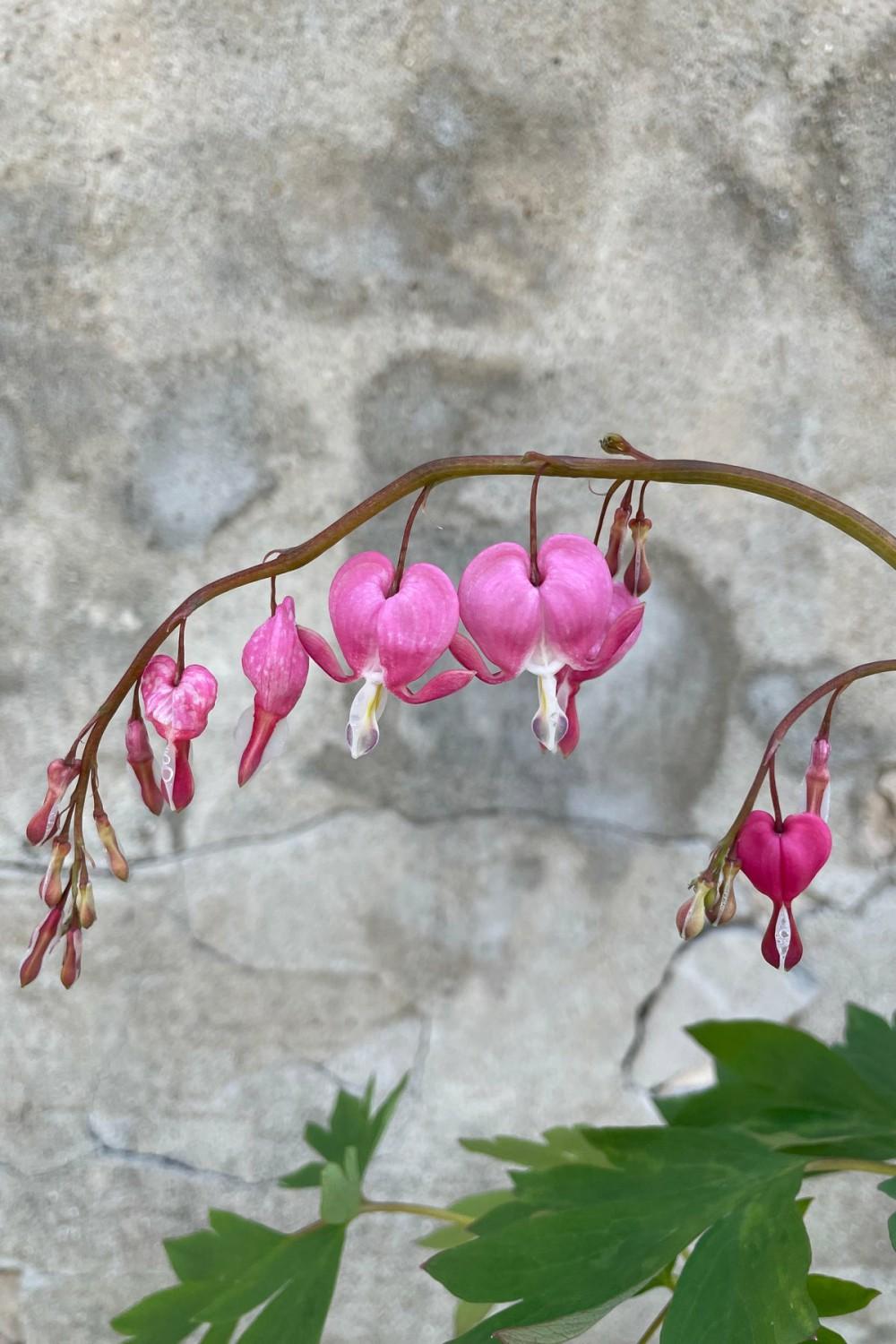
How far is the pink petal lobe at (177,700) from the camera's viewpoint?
58 cm

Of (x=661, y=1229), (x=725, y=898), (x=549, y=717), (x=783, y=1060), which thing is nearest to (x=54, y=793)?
(x=549, y=717)

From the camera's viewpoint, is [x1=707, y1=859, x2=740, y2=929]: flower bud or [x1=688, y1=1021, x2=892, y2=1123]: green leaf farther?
[x1=688, y1=1021, x2=892, y2=1123]: green leaf

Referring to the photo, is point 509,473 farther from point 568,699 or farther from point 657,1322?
point 657,1322

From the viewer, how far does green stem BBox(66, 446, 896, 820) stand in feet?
1.89

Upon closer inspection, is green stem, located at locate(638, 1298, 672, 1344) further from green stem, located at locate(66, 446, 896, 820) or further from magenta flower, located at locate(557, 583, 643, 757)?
green stem, located at locate(66, 446, 896, 820)

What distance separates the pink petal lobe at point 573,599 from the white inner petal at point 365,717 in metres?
0.10

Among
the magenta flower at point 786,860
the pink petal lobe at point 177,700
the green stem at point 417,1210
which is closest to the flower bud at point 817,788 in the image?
the magenta flower at point 786,860

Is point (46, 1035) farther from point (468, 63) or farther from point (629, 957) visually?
point (468, 63)

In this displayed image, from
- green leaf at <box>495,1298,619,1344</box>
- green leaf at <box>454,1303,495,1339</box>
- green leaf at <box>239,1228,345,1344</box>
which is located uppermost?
green leaf at <box>495,1298,619,1344</box>

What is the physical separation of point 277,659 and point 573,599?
0.52 feet

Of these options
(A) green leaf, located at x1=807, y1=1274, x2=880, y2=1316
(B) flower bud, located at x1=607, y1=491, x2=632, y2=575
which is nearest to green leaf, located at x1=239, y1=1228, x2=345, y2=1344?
(A) green leaf, located at x1=807, y1=1274, x2=880, y2=1316

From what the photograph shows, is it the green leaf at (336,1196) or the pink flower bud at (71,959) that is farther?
the green leaf at (336,1196)

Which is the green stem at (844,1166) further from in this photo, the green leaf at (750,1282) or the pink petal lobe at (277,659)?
the pink petal lobe at (277,659)

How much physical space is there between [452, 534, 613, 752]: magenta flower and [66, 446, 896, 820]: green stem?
0.14 ft
